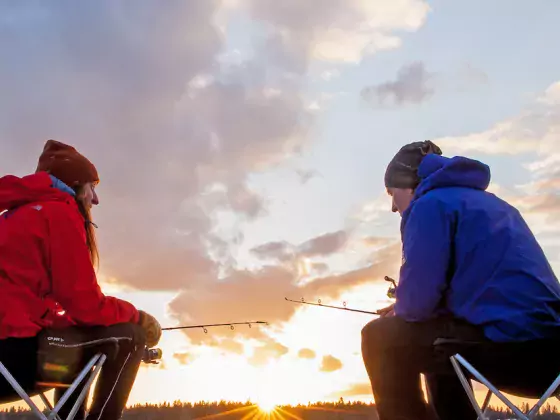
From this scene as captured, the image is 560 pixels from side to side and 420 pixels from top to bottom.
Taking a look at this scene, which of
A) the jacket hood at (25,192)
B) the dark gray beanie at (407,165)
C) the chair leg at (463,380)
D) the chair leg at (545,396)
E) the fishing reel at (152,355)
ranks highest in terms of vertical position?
the dark gray beanie at (407,165)

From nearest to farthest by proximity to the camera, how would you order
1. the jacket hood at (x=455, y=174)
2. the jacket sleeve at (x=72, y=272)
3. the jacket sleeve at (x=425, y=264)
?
the jacket sleeve at (x=425, y=264) < the jacket hood at (x=455, y=174) < the jacket sleeve at (x=72, y=272)

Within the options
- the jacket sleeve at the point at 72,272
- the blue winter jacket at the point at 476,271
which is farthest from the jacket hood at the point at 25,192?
the blue winter jacket at the point at 476,271

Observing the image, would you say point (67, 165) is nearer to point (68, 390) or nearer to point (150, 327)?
point (150, 327)

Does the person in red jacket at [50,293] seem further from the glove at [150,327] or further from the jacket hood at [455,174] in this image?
the jacket hood at [455,174]

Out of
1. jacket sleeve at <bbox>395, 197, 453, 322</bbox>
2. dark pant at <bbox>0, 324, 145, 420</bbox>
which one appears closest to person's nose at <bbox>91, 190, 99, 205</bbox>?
dark pant at <bbox>0, 324, 145, 420</bbox>

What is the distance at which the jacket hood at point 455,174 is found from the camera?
4.13 meters

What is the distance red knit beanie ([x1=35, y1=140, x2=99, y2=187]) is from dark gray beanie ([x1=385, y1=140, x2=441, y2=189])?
A: 255 cm

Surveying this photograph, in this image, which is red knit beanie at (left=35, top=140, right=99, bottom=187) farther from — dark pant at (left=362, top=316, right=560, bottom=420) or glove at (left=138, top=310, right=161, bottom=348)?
dark pant at (left=362, top=316, right=560, bottom=420)

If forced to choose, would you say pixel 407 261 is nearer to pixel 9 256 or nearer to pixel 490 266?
pixel 490 266

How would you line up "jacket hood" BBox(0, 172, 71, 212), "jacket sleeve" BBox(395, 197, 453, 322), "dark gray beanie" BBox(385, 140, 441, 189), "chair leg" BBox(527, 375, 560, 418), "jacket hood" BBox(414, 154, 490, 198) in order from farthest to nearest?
1. "dark gray beanie" BBox(385, 140, 441, 189)
2. "jacket hood" BBox(0, 172, 71, 212)
3. "jacket hood" BBox(414, 154, 490, 198)
4. "jacket sleeve" BBox(395, 197, 453, 322)
5. "chair leg" BBox(527, 375, 560, 418)

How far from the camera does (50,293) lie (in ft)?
14.5

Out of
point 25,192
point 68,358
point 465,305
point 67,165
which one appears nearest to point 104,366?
point 68,358

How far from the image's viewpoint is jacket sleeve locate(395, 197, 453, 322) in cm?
373

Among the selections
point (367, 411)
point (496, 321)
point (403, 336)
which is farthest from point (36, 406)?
point (367, 411)
